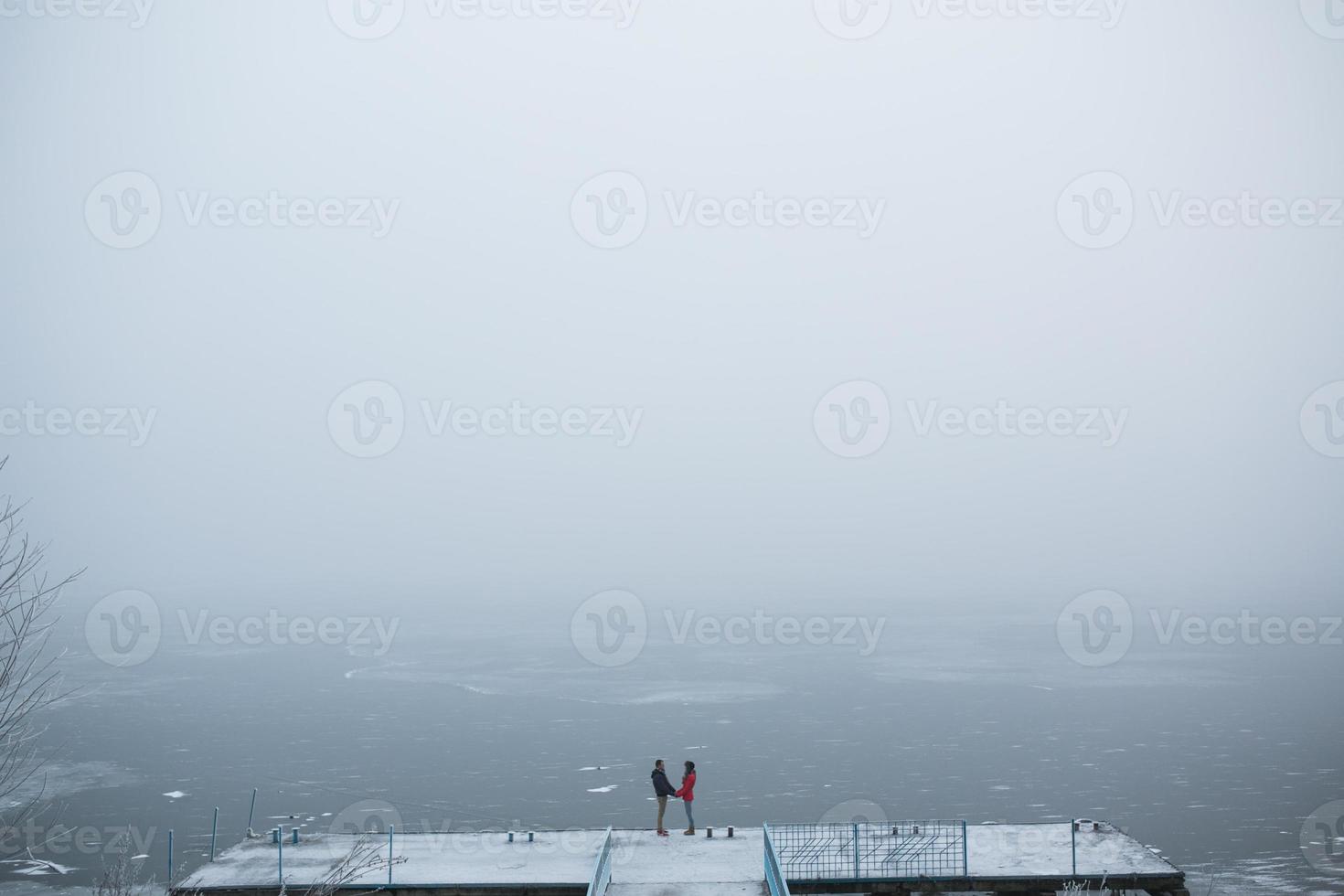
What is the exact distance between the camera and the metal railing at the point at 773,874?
19.0 m

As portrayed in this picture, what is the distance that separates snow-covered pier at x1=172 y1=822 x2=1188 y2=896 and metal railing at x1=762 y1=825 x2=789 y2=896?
0.11 m

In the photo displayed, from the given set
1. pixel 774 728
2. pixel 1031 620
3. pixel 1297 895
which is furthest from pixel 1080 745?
pixel 1031 620

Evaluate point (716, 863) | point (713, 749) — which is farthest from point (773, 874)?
point (713, 749)

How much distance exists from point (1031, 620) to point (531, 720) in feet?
435

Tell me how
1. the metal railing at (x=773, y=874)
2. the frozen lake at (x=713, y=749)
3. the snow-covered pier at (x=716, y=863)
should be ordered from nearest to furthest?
the metal railing at (x=773, y=874) < the snow-covered pier at (x=716, y=863) < the frozen lake at (x=713, y=749)

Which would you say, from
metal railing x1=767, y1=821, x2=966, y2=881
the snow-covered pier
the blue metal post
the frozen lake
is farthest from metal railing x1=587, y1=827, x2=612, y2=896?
the frozen lake

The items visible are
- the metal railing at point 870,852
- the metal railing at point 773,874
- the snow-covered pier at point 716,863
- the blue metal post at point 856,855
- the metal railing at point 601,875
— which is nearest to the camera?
the metal railing at point 773,874

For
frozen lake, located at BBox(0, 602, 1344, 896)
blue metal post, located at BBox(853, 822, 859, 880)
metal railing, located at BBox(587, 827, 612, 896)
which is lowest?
metal railing, located at BBox(587, 827, 612, 896)

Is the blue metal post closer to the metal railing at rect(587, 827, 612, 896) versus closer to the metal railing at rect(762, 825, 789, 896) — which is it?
the metal railing at rect(762, 825, 789, 896)

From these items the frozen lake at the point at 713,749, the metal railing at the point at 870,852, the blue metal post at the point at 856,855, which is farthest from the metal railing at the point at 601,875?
the frozen lake at the point at 713,749

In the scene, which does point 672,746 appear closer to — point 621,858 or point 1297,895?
point 1297,895

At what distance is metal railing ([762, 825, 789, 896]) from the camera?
1897 centimetres

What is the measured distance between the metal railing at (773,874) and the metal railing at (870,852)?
2.27 metres

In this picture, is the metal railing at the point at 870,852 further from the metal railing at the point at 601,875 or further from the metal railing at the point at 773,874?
the metal railing at the point at 601,875
